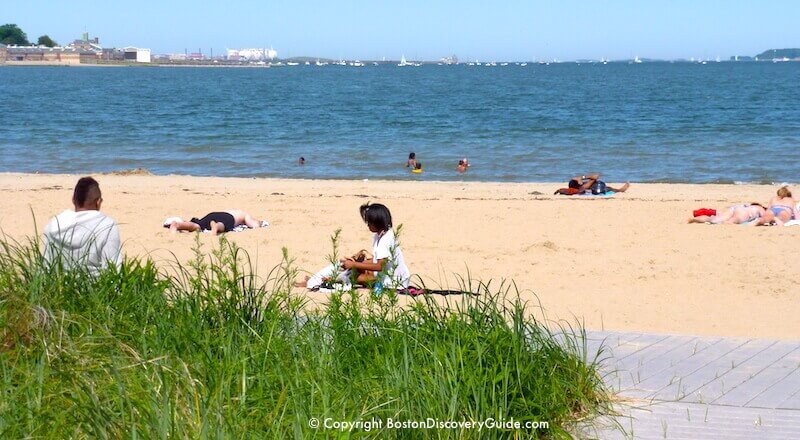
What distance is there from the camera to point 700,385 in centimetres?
520

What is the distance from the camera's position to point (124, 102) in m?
A: 54.6

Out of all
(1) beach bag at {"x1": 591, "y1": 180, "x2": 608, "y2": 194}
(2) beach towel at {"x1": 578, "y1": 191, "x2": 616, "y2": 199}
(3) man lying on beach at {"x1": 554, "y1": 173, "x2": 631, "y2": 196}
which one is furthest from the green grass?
(1) beach bag at {"x1": 591, "y1": 180, "x2": 608, "y2": 194}

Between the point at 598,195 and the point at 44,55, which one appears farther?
the point at 44,55

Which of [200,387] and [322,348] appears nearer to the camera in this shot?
[200,387]

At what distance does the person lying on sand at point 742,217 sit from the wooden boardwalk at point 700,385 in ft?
20.0

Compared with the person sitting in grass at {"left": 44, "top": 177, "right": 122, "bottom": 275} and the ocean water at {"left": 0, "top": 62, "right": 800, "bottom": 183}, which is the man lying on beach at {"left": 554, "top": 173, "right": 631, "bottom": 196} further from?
the person sitting in grass at {"left": 44, "top": 177, "right": 122, "bottom": 275}

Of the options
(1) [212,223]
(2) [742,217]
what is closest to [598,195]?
(2) [742,217]

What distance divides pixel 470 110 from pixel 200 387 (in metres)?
43.1

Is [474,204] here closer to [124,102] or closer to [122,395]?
[122,395]

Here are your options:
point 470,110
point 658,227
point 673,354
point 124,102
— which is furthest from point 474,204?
point 124,102

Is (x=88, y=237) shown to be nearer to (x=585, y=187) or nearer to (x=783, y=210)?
(x=783, y=210)

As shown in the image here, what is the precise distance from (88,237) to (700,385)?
3617 millimetres

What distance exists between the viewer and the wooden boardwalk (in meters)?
4.55

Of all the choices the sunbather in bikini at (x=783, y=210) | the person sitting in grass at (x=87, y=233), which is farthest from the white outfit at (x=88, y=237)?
the sunbather in bikini at (x=783, y=210)
